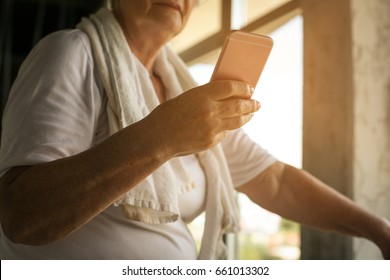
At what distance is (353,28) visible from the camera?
979 mm

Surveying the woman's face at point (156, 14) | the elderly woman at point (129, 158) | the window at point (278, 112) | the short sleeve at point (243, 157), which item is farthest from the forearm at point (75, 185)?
the window at point (278, 112)

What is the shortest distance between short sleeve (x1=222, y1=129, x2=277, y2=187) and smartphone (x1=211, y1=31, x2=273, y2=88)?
39 centimetres

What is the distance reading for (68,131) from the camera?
23.6 inches

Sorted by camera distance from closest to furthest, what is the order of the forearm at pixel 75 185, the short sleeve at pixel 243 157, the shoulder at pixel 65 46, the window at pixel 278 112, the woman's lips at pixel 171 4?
the forearm at pixel 75 185, the shoulder at pixel 65 46, the woman's lips at pixel 171 4, the short sleeve at pixel 243 157, the window at pixel 278 112

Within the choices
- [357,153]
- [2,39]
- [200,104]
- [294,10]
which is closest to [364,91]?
[357,153]

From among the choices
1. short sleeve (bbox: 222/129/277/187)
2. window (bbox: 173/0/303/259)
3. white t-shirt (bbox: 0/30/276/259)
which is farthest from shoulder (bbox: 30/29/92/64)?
window (bbox: 173/0/303/259)

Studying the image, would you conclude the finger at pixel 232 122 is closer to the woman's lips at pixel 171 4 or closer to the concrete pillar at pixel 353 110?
the woman's lips at pixel 171 4

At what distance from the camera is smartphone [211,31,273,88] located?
0.55m

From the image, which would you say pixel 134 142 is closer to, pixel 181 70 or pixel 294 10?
pixel 181 70

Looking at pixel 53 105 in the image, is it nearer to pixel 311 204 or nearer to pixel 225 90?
pixel 225 90

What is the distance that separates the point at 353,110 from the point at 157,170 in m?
0.53

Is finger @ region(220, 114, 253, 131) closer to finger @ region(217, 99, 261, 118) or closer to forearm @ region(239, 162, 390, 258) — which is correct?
finger @ region(217, 99, 261, 118)

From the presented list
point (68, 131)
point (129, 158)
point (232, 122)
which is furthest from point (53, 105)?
point (232, 122)

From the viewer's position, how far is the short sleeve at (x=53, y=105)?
0.57 metres
